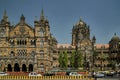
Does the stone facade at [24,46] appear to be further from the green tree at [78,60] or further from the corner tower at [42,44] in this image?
the green tree at [78,60]

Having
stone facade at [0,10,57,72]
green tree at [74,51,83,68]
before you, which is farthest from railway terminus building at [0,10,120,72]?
green tree at [74,51,83,68]

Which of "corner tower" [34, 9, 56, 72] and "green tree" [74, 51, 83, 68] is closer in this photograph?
"corner tower" [34, 9, 56, 72]

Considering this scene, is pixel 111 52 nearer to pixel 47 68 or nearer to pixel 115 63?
pixel 115 63

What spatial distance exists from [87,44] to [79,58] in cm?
1359

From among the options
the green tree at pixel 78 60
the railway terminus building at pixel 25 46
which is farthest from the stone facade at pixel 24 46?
the green tree at pixel 78 60

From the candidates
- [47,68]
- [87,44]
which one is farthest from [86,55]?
[47,68]

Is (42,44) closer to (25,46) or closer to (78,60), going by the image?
(25,46)

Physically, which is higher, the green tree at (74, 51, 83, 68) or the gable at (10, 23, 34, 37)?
the gable at (10, 23, 34, 37)

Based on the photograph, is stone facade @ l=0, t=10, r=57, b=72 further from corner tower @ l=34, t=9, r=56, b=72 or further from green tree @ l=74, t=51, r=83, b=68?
green tree @ l=74, t=51, r=83, b=68

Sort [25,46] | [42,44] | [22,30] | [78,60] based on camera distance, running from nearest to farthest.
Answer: [42,44]
[25,46]
[22,30]
[78,60]

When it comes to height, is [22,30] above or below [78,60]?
above

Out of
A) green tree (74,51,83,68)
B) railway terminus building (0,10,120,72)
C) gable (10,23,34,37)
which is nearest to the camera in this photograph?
railway terminus building (0,10,120,72)

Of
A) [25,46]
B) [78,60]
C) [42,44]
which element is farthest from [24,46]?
[78,60]

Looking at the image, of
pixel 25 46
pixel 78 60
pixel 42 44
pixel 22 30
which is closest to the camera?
pixel 42 44
